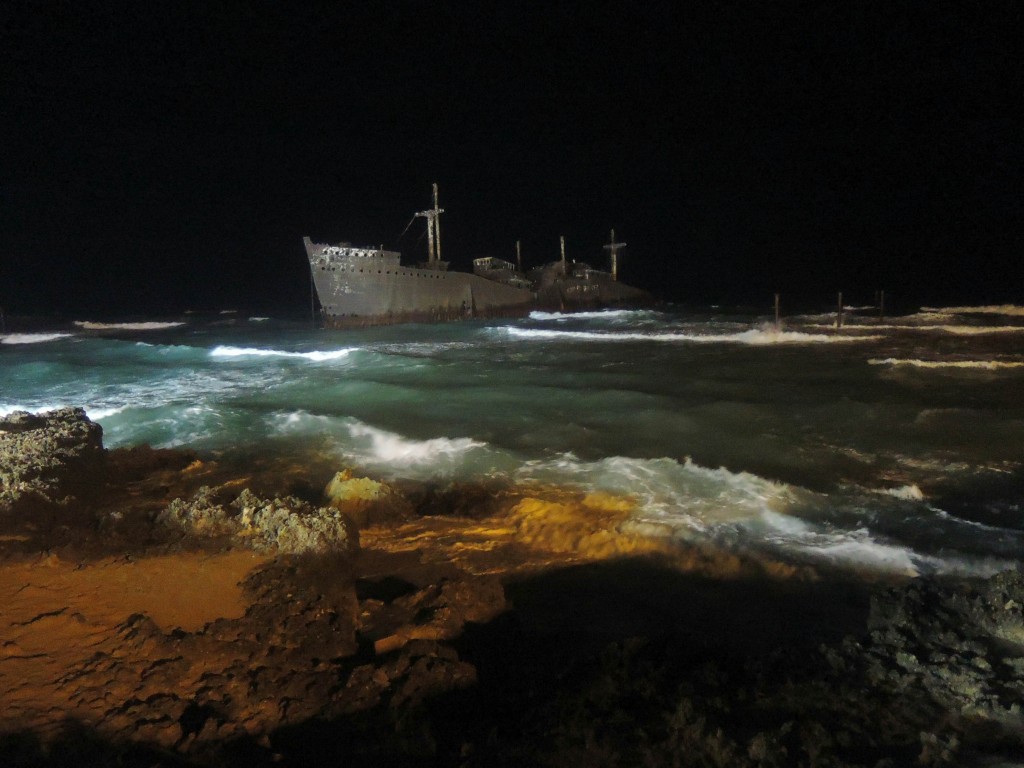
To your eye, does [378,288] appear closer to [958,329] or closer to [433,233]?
[433,233]

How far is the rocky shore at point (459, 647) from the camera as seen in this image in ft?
10.6

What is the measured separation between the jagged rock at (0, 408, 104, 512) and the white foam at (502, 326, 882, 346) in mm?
21464

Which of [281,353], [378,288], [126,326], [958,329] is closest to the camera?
[281,353]

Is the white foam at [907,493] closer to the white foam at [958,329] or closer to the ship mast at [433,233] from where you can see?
the white foam at [958,329]

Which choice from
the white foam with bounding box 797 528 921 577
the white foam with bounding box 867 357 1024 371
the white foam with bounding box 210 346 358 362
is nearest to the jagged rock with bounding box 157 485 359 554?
the white foam with bounding box 797 528 921 577

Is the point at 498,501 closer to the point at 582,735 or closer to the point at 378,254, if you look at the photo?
the point at 582,735

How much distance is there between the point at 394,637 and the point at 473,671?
73 cm

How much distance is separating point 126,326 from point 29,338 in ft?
26.0

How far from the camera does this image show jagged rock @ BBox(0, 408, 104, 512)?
6.83 meters

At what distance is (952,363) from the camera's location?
58.6 feet

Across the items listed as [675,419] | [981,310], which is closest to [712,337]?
[675,419]

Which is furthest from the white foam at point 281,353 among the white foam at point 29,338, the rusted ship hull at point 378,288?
the white foam at point 29,338

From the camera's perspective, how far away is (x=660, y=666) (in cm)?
390

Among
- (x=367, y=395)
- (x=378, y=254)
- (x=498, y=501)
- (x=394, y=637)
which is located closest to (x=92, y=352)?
(x=378, y=254)
